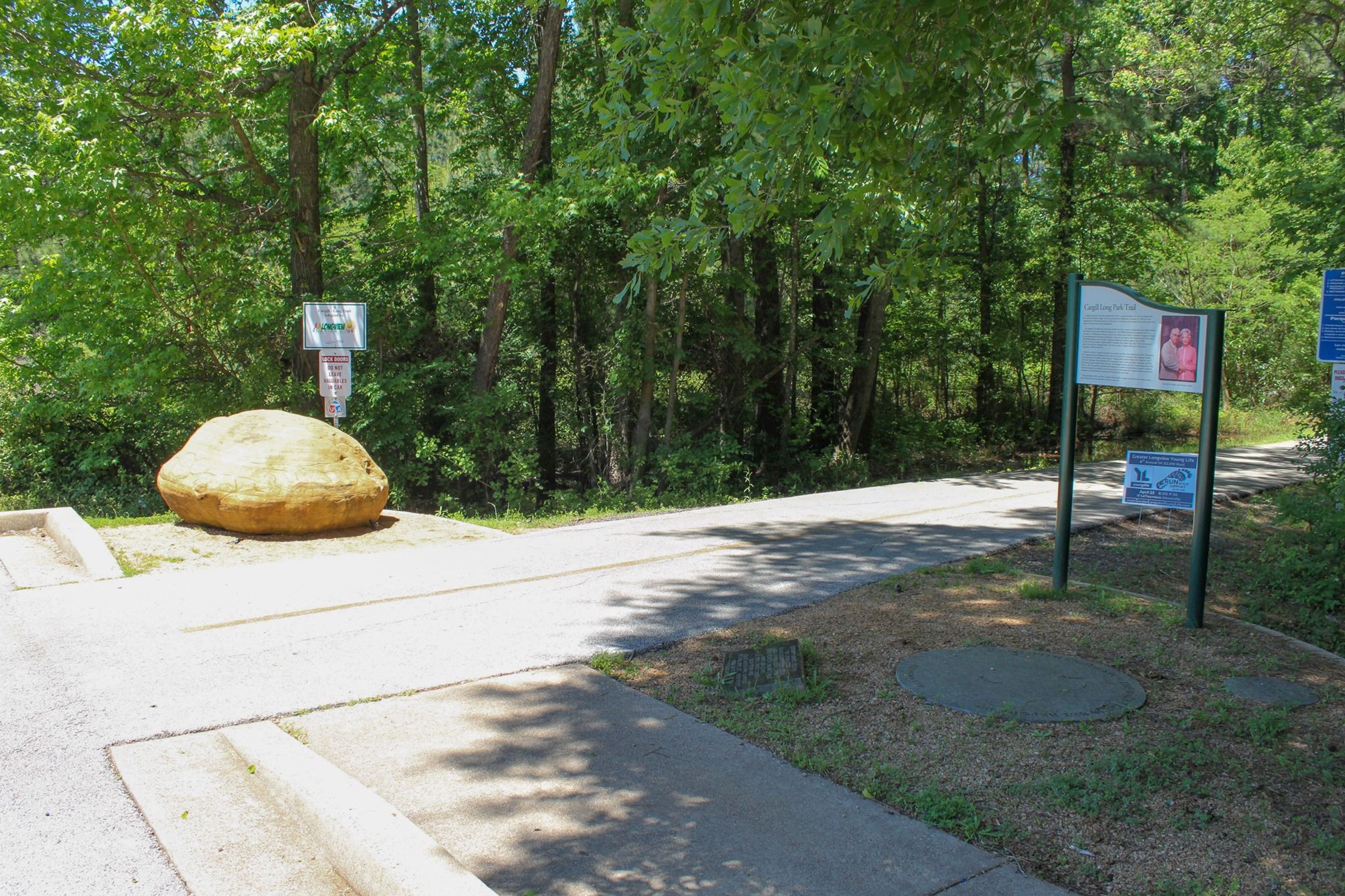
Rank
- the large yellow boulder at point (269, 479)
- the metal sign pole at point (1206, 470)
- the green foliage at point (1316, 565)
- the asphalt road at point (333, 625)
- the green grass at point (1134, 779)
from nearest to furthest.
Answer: the green grass at point (1134, 779) → the asphalt road at point (333, 625) → the metal sign pole at point (1206, 470) → the green foliage at point (1316, 565) → the large yellow boulder at point (269, 479)

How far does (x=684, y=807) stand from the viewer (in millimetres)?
4105

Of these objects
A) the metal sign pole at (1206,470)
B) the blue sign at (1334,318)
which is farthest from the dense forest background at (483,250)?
the metal sign pole at (1206,470)

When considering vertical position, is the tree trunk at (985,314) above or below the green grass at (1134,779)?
above

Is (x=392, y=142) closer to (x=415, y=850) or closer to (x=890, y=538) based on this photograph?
(x=890, y=538)

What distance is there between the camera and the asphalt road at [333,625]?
4.22m

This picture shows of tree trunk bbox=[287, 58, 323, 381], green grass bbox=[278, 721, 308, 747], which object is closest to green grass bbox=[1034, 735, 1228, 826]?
green grass bbox=[278, 721, 308, 747]

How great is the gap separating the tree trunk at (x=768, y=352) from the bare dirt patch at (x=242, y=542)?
8687 mm

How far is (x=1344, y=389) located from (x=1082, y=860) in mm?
7772

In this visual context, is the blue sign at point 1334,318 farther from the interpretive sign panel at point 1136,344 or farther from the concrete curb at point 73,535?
the concrete curb at point 73,535

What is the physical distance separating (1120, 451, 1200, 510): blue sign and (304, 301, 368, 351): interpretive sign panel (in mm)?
8125

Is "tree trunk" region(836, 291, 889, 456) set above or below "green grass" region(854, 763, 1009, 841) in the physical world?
above

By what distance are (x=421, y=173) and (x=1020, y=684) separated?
1638 cm

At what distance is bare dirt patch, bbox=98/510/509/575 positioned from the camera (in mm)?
9172

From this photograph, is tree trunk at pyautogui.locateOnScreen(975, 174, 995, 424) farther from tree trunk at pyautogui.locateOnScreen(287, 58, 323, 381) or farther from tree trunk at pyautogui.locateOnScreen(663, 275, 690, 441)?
tree trunk at pyautogui.locateOnScreen(287, 58, 323, 381)
